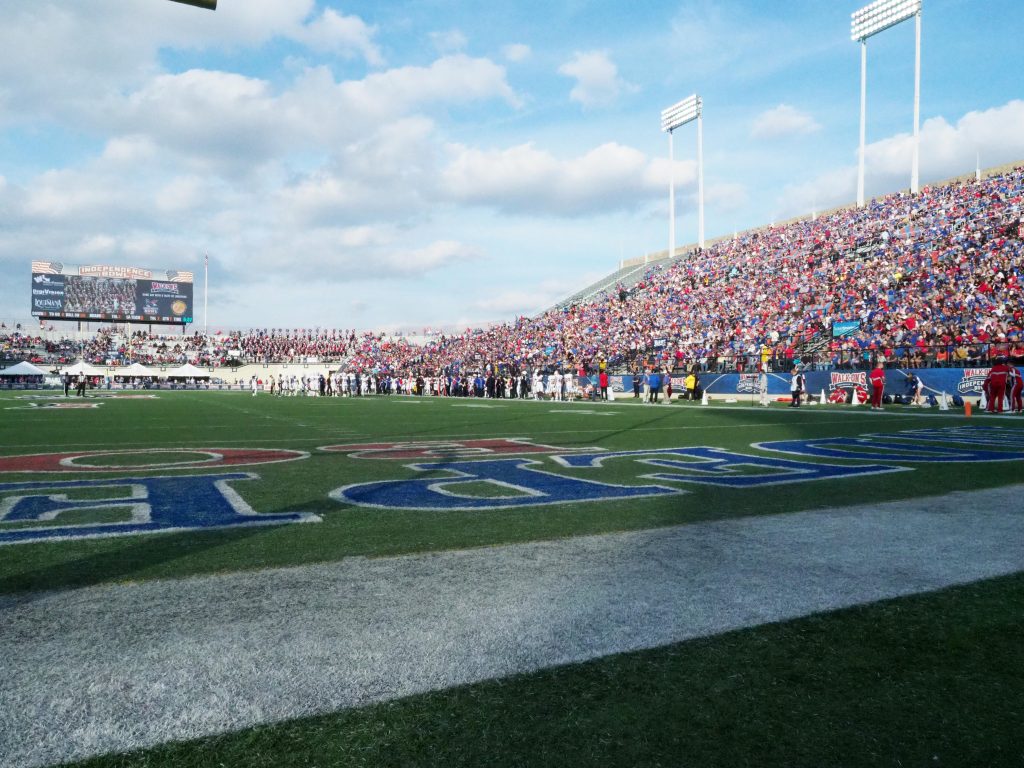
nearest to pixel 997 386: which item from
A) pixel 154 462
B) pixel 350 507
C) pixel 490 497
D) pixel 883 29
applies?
pixel 490 497

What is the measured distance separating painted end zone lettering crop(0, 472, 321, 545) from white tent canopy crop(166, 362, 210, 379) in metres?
58.2

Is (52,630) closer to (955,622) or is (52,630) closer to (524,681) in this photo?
(524,681)

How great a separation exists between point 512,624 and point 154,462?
7020 millimetres

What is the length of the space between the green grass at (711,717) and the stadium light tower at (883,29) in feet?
136

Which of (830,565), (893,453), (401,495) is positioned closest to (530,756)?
(830,565)

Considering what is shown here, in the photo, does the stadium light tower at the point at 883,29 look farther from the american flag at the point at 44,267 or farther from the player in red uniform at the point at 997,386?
the american flag at the point at 44,267

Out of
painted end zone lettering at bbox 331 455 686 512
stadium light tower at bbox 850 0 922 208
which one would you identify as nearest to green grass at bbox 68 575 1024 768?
painted end zone lettering at bbox 331 455 686 512

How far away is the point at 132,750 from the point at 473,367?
5013 cm

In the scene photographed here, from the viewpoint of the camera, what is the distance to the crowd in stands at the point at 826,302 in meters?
25.0

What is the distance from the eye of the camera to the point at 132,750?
185 centimetres

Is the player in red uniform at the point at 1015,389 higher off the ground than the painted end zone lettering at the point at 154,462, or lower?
higher

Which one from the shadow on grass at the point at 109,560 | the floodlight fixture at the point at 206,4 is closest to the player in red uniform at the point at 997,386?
the shadow on grass at the point at 109,560

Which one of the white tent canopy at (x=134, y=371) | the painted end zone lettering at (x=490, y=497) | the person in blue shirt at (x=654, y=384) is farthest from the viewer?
the white tent canopy at (x=134, y=371)

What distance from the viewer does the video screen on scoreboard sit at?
65250mm
